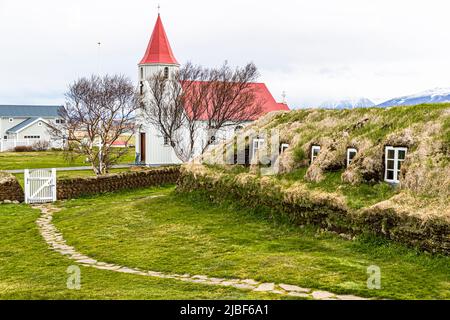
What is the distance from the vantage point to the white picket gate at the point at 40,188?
88.2 feet

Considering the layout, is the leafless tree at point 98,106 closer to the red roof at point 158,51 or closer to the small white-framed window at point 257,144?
the red roof at point 158,51

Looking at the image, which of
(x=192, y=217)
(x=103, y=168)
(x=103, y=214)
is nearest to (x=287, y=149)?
(x=192, y=217)

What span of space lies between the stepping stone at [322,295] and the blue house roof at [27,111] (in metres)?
77.7

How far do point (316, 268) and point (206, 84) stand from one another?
3515cm

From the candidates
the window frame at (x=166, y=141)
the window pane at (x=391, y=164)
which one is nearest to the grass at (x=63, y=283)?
the window pane at (x=391, y=164)

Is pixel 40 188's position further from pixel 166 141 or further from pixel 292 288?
pixel 166 141

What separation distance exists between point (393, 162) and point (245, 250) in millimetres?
5068

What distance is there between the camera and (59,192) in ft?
91.6

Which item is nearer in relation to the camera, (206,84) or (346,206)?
(346,206)

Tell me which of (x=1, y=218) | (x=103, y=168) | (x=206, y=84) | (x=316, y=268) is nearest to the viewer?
(x=316, y=268)

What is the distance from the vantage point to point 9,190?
1049 inches

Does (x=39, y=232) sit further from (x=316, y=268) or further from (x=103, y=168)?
(x=103, y=168)

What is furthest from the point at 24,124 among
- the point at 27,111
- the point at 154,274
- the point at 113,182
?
the point at 154,274

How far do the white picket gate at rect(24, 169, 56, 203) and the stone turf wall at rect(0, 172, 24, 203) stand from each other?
465 mm
